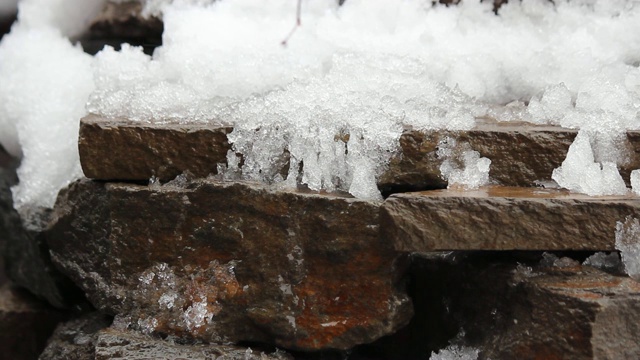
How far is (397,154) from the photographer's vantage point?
6.64 ft

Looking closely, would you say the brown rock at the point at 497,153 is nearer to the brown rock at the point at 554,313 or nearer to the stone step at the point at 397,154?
the stone step at the point at 397,154

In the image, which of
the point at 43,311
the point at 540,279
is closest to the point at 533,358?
the point at 540,279

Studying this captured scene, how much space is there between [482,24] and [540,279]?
3.91ft

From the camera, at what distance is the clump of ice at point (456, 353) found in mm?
1972

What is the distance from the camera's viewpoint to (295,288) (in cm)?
204

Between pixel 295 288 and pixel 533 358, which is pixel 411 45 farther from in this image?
pixel 533 358

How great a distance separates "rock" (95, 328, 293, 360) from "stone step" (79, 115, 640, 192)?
1.58 ft

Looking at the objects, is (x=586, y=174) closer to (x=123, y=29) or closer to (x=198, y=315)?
(x=198, y=315)

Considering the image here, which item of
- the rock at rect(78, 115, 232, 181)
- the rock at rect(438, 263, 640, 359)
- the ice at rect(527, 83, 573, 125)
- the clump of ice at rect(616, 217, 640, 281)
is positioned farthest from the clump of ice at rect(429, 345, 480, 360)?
the rock at rect(78, 115, 232, 181)

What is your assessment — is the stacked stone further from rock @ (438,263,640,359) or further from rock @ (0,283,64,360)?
rock @ (0,283,64,360)

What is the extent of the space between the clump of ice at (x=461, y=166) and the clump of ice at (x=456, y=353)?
A: 1.49 feet

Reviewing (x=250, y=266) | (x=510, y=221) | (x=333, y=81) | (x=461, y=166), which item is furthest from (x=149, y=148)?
(x=510, y=221)

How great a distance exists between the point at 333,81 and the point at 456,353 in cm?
88

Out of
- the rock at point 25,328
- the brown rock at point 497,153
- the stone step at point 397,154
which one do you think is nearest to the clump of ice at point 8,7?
the rock at point 25,328
